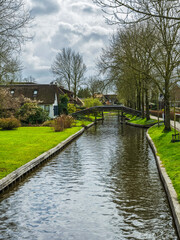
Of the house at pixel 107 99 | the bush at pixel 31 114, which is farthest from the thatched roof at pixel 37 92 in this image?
the house at pixel 107 99

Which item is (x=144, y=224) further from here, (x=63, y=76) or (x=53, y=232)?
(x=63, y=76)

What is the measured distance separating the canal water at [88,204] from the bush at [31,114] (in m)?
25.2

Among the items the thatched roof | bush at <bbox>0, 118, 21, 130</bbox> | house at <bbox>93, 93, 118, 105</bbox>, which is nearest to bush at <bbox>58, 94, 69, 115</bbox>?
the thatched roof

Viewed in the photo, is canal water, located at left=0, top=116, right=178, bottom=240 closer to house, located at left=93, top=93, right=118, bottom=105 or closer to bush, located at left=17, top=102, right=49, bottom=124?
bush, located at left=17, top=102, right=49, bottom=124

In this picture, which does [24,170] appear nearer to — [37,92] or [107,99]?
[37,92]

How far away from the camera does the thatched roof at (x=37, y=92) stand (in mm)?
49659

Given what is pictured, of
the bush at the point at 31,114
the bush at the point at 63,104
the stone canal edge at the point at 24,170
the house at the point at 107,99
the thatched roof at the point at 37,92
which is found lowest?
the stone canal edge at the point at 24,170

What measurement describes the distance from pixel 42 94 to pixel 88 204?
41.7m

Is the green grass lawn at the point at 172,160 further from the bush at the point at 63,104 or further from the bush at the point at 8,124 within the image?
the bush at the point at 63,104

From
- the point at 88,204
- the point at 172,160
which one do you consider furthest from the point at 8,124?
the point at 88,204

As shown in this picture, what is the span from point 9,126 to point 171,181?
84.0 feet

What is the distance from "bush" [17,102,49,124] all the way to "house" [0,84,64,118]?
686cm

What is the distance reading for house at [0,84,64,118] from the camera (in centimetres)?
4909

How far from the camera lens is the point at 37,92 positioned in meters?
51.2
